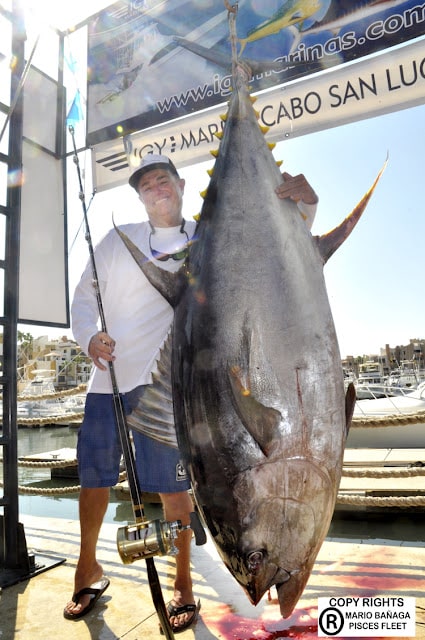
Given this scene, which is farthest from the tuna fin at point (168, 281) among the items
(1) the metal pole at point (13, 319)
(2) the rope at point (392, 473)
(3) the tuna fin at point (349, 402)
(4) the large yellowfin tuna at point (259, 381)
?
(2) the rope at point (392, 473)

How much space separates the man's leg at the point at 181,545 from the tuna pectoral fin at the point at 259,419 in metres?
0.95

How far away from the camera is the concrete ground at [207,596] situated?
1726mm

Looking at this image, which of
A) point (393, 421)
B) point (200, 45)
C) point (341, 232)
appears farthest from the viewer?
point (200, 45)

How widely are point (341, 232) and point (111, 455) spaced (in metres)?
1.22

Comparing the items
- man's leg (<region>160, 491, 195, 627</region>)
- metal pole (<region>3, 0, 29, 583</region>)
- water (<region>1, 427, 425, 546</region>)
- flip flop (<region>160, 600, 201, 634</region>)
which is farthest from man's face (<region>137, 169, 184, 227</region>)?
water (<region>1, 427, 425, 546</region>)

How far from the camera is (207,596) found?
6.70 ft

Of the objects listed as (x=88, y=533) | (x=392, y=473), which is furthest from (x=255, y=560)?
(x=392, y=473)

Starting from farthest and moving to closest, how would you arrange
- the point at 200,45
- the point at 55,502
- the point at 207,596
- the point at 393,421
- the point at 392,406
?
the point at 392,406 < the point at 55,502 < the point at 200,45 < the point at 393,421 < the point at 207,596

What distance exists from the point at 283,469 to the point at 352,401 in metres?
0.22

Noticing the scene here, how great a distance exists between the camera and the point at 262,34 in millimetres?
2502

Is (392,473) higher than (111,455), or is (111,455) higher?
(111,455)

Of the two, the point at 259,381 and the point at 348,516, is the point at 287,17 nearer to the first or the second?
the point at 259,381

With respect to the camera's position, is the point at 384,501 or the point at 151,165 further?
the point at 384,501

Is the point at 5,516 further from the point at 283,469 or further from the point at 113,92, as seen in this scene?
the point at 113,92
